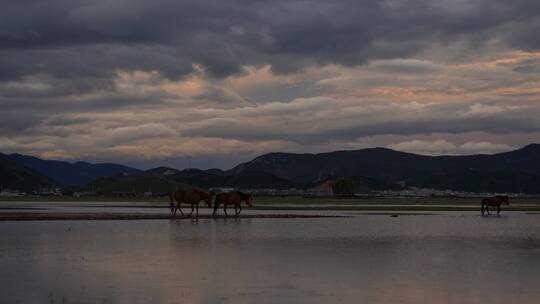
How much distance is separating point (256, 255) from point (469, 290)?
10269 mm

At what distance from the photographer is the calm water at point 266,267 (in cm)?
1841

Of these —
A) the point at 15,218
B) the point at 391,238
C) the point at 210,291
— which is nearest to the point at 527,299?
the point at 210,291

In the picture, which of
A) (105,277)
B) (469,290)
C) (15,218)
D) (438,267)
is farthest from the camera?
(15,218)

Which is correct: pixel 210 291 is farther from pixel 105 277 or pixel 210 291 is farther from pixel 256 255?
pixel 256 255

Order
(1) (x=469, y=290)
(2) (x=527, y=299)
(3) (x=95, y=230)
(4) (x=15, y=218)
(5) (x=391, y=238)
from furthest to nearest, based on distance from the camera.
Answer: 1. (4) (x=15, y=218)
2. (3) (x=95, y=230)
3. (5) (x=391, y=238)
4. (1) (x=469, y=290)
5. (2) (x=527, y=299)

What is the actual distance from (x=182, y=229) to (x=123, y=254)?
1521 cm

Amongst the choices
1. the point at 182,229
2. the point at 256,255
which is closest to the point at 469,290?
the point at 256,255

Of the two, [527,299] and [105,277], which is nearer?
[527,299]

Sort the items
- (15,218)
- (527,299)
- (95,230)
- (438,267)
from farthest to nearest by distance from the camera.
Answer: (15,218), (95,230), (438,267), (527,299)

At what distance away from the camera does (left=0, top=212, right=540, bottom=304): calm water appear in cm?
1841

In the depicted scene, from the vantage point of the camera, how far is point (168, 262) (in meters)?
25.3

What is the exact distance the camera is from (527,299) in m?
17.9

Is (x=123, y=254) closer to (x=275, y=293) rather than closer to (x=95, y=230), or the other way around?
(x=275, y=293)

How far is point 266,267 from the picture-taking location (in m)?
24.0
